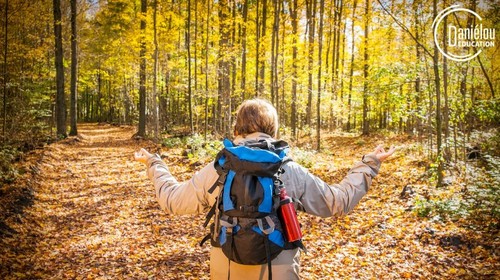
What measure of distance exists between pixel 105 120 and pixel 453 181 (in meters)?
45.4

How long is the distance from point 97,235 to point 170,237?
1534 mm

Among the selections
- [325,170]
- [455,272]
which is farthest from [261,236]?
[325,170]

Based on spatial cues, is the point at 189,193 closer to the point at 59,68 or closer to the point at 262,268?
the point at 262,268

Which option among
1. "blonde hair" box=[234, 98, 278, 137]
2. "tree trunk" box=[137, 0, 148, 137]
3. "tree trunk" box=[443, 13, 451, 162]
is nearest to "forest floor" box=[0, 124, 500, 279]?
"tree trunk" box=[443, 13, 451, 162]

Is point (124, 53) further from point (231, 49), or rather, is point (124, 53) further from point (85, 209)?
point (85, 209)

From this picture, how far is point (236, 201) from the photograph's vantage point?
1.89 m

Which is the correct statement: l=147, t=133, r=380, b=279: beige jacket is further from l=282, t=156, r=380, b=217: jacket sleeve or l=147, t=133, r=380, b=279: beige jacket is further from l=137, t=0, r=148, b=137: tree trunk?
l=137, t=0, r=148, b=137: tree trunk

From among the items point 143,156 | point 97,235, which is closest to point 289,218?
point 143,156

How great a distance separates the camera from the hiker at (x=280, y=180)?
1.95 m

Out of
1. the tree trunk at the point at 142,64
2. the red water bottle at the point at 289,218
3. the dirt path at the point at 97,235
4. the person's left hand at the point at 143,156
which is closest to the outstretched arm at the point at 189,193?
the person's left hand at the point at 143,156

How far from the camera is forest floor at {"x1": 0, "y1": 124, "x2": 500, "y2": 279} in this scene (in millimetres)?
5059

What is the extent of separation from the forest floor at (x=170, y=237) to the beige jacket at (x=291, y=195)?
3.30 metres

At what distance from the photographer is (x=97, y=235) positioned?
6.46 m

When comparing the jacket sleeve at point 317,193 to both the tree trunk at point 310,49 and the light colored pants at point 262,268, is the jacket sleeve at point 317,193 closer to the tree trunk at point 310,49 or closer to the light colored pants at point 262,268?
the light colored pants at point 262,268
